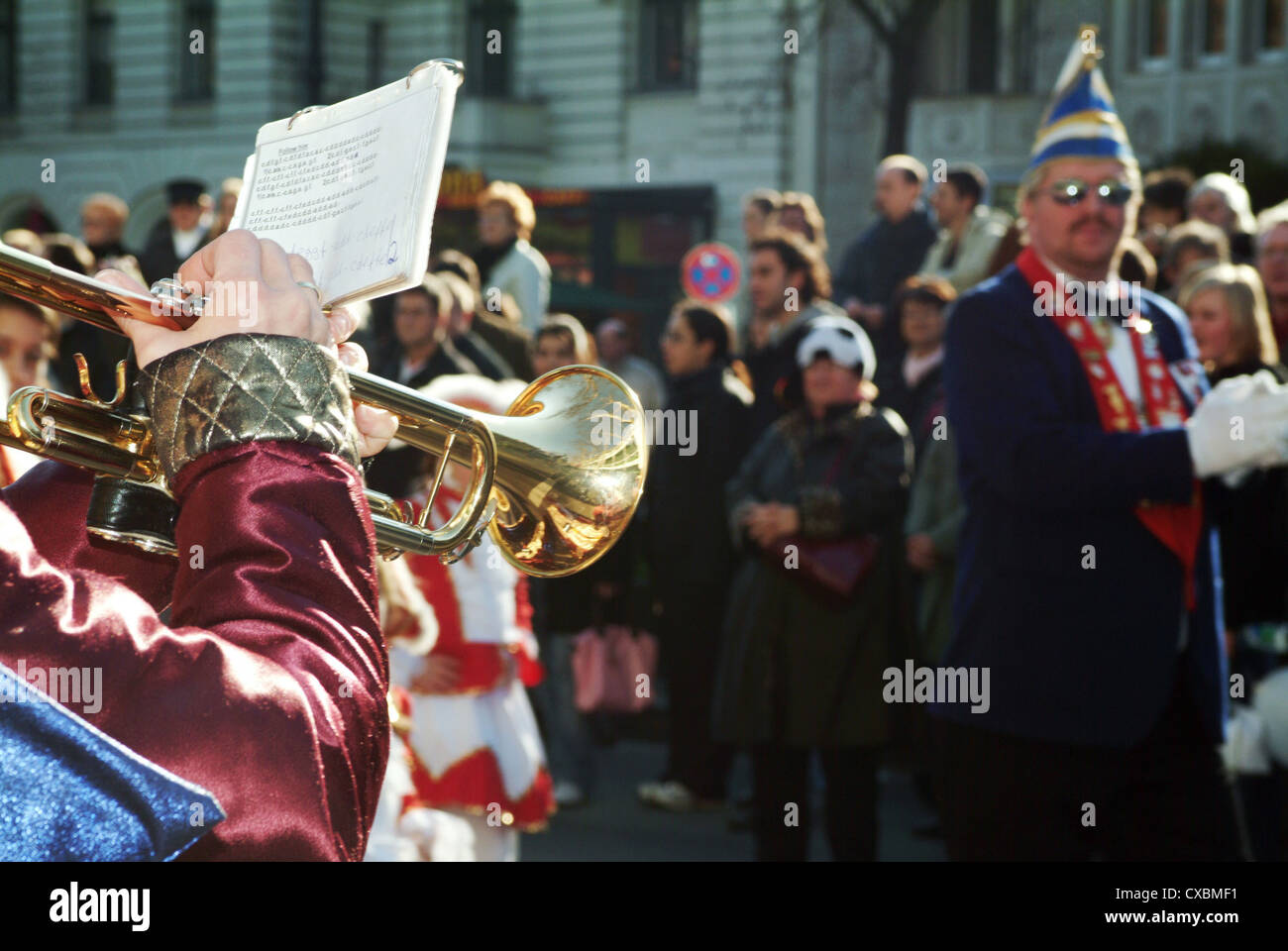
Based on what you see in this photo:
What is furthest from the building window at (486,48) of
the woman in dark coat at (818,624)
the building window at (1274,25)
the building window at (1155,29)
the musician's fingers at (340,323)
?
the musician's fingers at (340,323)

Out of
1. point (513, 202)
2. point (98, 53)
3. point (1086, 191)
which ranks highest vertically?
point (98, 53)

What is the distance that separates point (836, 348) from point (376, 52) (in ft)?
67.4

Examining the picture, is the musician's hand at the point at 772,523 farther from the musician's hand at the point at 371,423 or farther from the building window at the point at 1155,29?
the building window at the point at 1155,29

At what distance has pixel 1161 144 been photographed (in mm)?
21828

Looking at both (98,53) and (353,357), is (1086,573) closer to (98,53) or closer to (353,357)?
(353,357)

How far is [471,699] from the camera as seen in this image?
440cm

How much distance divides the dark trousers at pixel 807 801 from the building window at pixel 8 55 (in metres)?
25.4

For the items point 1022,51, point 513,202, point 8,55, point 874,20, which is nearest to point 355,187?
point 513,202

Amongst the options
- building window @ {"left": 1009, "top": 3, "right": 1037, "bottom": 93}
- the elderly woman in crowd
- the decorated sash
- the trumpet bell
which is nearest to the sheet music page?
the trumpet bell

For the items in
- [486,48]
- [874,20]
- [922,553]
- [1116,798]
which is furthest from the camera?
[486,48]

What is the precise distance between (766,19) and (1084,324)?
18505 mm

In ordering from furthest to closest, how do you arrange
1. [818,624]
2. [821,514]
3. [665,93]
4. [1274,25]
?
[665,93] < [1274,25] < [821,514] < [818,624]
